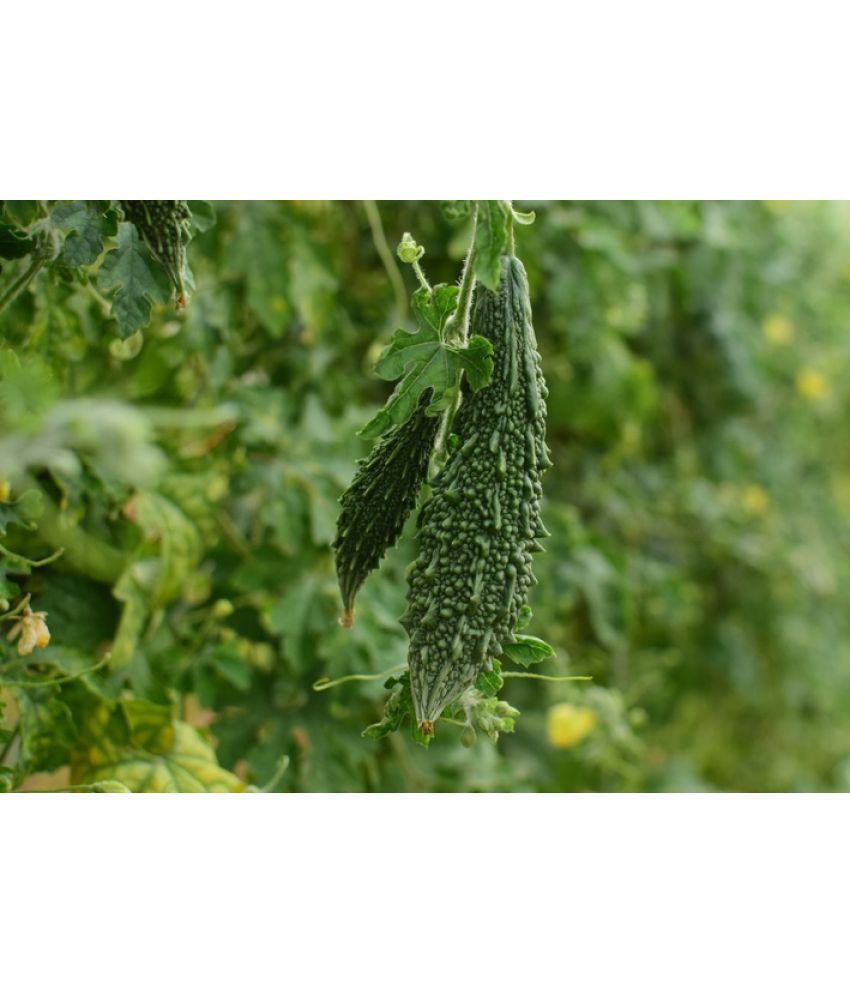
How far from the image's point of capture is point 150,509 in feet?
3.22

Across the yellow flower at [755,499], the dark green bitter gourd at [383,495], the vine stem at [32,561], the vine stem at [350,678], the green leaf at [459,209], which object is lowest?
the vine stem at [350,678]

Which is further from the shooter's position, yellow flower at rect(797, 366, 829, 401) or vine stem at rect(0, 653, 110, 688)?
yellow flower at rect(797, 366, 829, 401)

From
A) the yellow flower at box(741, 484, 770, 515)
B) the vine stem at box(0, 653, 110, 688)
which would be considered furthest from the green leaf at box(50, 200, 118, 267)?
the yellow flower at box(741, 484, 770, 515)

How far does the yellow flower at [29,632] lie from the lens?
0.81m

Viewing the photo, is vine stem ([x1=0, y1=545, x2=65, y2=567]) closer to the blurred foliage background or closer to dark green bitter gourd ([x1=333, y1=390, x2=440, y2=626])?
the blurred foliage background

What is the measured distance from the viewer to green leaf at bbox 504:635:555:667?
74 centimetres

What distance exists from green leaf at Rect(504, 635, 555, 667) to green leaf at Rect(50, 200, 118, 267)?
1.32 ft

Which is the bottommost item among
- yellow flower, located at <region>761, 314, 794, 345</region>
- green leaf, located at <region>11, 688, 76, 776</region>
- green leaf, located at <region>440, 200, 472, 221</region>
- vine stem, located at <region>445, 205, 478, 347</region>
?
green leaf, located at <region>11, 688, 76, 776</region>

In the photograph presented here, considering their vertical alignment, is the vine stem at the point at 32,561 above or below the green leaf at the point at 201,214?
below

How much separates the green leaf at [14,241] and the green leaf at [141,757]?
387mm

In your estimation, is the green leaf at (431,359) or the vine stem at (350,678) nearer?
the green leaf at (431,359)

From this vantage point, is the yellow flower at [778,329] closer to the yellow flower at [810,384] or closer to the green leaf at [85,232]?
the yellow flower at [810,384]

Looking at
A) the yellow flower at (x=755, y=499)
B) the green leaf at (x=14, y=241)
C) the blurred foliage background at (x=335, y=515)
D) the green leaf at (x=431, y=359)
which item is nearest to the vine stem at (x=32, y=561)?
the blurred foliage background at (x=335, y=515)

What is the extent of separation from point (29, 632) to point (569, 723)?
2.28ft
